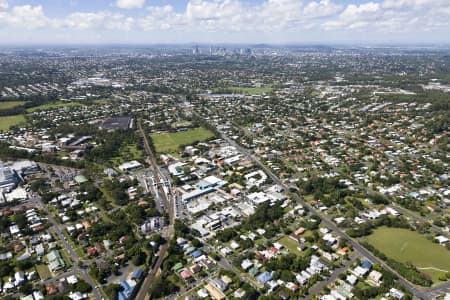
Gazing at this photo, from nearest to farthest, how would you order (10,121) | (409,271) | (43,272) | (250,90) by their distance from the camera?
(409,271), (43,272), (10,121), (250,90)

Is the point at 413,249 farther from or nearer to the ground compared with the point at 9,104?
nearer to the ground

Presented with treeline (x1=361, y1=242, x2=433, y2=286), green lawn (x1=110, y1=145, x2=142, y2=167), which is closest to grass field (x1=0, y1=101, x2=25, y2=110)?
green lawn (x1=110, y1=145, x2=142, y2=167)

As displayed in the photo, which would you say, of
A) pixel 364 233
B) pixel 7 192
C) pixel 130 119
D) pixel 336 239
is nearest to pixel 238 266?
pixel 336 239

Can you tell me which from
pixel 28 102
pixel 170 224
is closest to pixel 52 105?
pixel 28 102

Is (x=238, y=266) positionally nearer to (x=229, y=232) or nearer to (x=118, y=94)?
(x=229, y=232)

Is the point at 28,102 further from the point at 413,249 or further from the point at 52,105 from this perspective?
the point at 413,249

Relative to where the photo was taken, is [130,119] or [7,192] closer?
[7,192]

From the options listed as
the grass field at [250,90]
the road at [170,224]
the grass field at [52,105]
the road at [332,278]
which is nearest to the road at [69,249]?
the road at [170,224]

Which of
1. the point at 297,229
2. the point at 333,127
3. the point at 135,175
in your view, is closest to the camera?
the point at 297,229

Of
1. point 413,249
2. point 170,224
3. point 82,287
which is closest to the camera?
point 82,287
